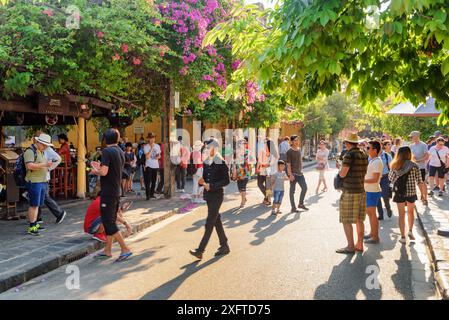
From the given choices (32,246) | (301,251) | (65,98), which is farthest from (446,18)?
(65,98)

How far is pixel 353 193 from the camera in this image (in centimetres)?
693

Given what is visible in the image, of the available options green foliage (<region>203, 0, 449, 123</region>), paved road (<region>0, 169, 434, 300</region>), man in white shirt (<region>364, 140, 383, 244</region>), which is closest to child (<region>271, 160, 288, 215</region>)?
paved road (<region>0, 169, 434, 300</region>)

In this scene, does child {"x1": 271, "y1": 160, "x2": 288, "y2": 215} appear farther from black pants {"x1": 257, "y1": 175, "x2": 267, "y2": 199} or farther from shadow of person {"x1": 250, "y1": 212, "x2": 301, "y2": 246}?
black pants {"x1": 257, "y1": 175, "x2": 267, "y2": 199}

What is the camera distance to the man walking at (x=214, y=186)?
674 centimetres

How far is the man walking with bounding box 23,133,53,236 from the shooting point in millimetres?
8156

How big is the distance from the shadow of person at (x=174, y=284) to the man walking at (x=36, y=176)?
345cm

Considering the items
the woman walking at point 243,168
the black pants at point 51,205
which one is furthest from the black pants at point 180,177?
the black pants at point 51,205

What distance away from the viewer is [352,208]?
682 centimetres

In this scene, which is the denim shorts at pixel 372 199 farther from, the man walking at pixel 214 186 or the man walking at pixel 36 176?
the man walking at pixel 36 176

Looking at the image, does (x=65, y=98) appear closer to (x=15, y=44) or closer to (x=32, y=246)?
(x=15, y=44)

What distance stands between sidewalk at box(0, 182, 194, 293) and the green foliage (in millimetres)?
Answer: 3635

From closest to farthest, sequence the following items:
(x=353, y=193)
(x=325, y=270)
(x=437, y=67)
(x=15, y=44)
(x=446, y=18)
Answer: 1. (x=446, y=18)
2. (x=437, y=67)
3. (x=325, y=270)
4. (x=353, y=193)
5. (x=15, y=44)

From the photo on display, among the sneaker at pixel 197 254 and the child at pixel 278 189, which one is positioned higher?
the child at pixel 278 189

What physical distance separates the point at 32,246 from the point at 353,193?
5.15 metres
